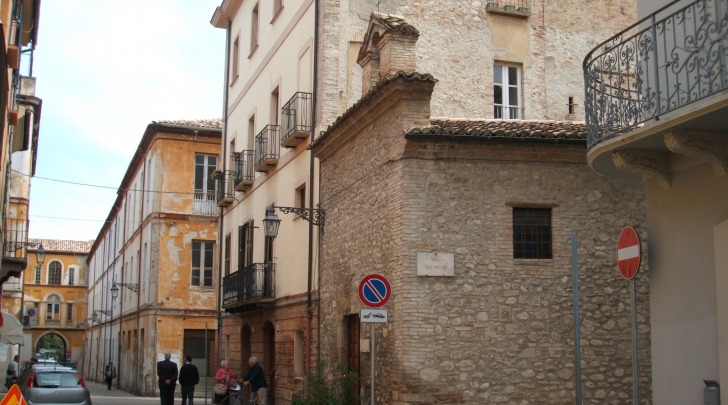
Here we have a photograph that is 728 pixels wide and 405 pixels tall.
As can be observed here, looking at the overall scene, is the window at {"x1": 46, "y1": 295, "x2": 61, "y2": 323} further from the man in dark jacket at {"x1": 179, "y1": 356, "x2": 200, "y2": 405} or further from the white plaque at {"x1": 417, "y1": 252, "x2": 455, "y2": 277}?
the white plaque at {"x1": 417, "y1": 252, "x2": 455, "y2": 277}

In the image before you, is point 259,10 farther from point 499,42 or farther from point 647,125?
point 647,125

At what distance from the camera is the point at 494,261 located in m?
14.1

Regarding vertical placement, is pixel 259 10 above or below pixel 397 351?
above

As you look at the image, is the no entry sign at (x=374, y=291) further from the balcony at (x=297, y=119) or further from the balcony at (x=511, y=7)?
the balcony at (x=511, y=7)

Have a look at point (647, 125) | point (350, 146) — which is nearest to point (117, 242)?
point (350, 146)

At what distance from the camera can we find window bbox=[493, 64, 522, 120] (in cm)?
1948

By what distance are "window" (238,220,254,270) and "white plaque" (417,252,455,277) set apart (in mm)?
11025

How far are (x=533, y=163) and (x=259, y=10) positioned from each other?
1353cm

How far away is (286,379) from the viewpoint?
20094 millimetres

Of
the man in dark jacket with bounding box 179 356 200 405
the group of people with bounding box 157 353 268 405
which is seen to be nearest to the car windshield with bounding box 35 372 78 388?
the group of people with bounding box 157 353 268 405

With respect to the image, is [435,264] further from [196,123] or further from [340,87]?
[196,123]

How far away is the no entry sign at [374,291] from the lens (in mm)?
12336

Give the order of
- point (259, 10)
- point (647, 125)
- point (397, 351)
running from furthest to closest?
point (259, 10) → point (397, 351) → point (647, 125)

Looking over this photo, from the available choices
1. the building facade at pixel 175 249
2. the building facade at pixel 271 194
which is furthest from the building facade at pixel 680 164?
the building facade at pixel 175 249
